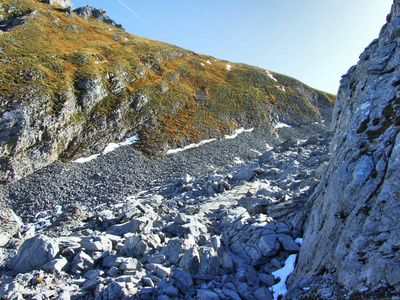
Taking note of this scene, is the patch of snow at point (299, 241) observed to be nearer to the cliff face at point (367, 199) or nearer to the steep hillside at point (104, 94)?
the cliff face at point (367, 199)

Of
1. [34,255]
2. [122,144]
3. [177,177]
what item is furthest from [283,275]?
[122,144]

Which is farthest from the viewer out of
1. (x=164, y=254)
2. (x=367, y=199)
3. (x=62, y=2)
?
(x=62, y=2)

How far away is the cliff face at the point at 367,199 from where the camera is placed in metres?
7.89

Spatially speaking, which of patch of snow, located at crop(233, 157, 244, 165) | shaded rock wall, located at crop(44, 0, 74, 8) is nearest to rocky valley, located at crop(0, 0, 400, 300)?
patch of snow, located at crop(233, 157, 244, 165)

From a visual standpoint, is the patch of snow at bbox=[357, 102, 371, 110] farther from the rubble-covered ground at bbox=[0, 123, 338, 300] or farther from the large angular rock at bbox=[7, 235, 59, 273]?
the large angular rock at bbox=[7, 235, 59, 273]

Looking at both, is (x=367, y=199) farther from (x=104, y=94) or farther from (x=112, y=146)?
(x=104, y=94)

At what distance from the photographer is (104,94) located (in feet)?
196

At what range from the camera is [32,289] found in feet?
36.9

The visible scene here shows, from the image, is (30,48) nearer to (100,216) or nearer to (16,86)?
(16,86)

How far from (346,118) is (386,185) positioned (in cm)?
862

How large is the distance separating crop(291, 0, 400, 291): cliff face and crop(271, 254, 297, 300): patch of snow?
842 millimetres

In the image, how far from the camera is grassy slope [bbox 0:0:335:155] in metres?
50.7

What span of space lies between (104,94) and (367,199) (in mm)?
62105

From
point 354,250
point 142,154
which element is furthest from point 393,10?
point 142,154
